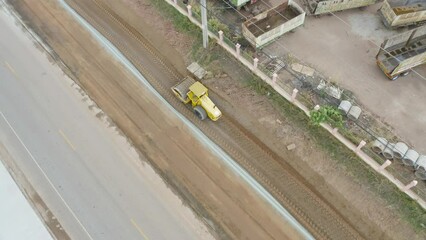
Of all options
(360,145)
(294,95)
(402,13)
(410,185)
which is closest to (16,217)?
(294,95)

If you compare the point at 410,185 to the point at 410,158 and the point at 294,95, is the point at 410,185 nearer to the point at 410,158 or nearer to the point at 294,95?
the point at 410,158

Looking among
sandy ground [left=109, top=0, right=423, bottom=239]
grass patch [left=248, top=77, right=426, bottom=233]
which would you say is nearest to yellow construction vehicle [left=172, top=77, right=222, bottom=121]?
sandy ground [left=109, top=0, right=423, bottom=239]

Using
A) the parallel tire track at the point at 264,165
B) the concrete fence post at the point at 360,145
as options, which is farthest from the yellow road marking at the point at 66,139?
the concrete fence post at the point at 360,145

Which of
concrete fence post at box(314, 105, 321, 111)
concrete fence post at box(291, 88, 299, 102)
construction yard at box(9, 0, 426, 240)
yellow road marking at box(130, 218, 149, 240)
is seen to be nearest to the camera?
yellow road marking at box(130, 218, 149, 240)

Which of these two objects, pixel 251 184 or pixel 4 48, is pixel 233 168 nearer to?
pixel 251 184

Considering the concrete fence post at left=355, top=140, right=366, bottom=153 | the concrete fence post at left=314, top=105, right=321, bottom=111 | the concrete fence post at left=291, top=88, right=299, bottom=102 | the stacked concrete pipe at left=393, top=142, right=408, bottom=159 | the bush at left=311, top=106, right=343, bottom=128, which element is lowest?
the stacked concrete pipe at left=393, top=142, right=408, bottom=159

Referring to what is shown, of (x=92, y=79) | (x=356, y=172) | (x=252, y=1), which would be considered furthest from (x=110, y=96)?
(x=356, y=172)

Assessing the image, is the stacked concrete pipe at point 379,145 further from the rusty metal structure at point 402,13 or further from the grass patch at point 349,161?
the rusty metal structure at point 402,13

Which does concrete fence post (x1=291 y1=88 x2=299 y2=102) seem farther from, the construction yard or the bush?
the bush
